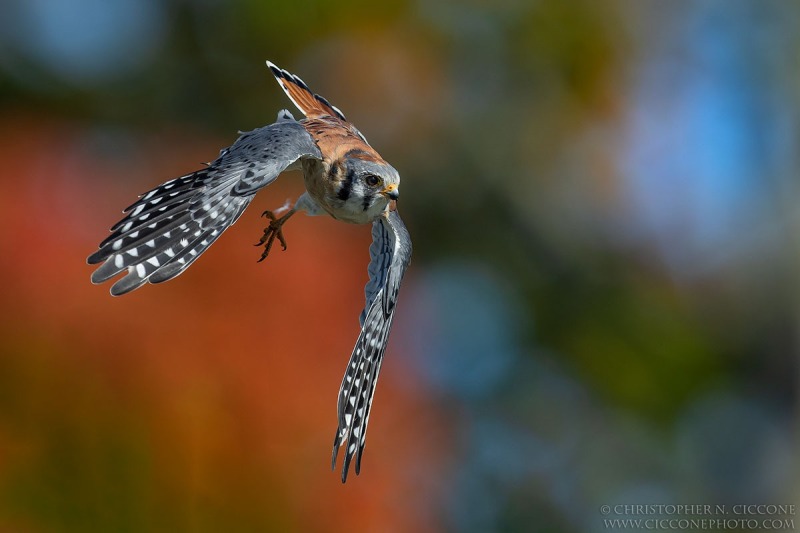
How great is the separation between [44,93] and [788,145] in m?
7.18

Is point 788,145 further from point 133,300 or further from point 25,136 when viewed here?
point 25,136

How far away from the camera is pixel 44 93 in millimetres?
11008

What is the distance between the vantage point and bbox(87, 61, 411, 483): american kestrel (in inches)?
95.2

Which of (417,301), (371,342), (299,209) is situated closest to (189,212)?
(299,209)

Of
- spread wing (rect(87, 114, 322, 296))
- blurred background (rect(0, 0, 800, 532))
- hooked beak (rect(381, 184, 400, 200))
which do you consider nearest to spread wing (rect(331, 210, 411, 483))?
hooked beak (rect(381, 184, 400, 200))

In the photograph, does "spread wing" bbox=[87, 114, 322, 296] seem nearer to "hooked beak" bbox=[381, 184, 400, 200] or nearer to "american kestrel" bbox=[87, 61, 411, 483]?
"american kestrel" bbox=[87, 61, 411, 483]

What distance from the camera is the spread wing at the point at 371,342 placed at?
307 cm

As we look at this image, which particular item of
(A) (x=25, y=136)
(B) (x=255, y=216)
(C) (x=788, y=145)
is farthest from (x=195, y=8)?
(C) (x=788, y=145)

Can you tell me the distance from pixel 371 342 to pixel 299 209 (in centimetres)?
42

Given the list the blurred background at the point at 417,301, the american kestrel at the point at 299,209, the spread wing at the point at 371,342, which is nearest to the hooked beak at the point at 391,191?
A: the american kestrel at the point at 299,209

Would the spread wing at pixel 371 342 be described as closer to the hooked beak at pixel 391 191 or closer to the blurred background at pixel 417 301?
the hooked beak at pixel 391 191

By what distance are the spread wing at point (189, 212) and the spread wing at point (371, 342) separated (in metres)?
0.47

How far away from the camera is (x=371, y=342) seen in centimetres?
313

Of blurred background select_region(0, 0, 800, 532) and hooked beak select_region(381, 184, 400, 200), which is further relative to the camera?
blurred background select_region(0, 0, 800, 532)
